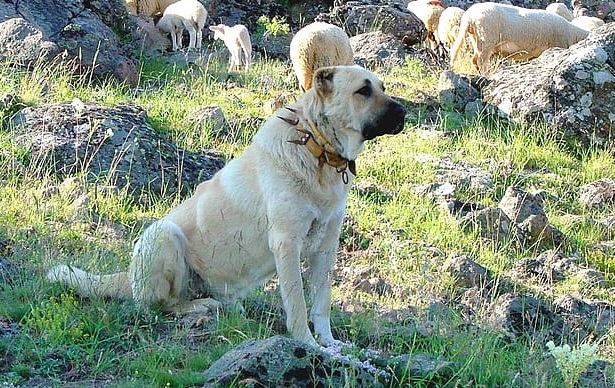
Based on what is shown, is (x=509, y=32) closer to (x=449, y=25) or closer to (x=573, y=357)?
(x=449, y=25)

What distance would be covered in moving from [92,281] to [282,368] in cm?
211

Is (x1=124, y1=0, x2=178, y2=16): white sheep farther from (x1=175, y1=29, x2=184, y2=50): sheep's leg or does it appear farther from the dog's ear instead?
the dog's ear

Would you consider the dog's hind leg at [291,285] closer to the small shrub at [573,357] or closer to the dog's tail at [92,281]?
the dog's tail at [92,281]

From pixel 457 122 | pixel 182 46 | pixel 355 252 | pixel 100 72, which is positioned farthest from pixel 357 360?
pixel 182 46

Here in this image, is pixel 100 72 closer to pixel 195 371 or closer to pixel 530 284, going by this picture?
pixel 530 284

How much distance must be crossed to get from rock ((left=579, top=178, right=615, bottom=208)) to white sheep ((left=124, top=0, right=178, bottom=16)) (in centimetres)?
1063

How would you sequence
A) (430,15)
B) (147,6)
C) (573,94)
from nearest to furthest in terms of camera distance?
(573,94)
(430,15)
(147,6)

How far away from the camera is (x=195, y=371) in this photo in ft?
14.7

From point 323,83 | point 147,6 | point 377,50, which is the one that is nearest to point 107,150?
point 323,83

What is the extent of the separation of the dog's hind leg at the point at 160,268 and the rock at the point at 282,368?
146 centimetres

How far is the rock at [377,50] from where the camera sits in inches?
534

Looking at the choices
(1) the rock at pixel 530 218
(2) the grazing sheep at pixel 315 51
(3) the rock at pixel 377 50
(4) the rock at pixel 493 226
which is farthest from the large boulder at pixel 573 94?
(4) the rock at pixel 493 226

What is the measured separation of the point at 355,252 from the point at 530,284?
60.8 inches

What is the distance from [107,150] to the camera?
8836mm
